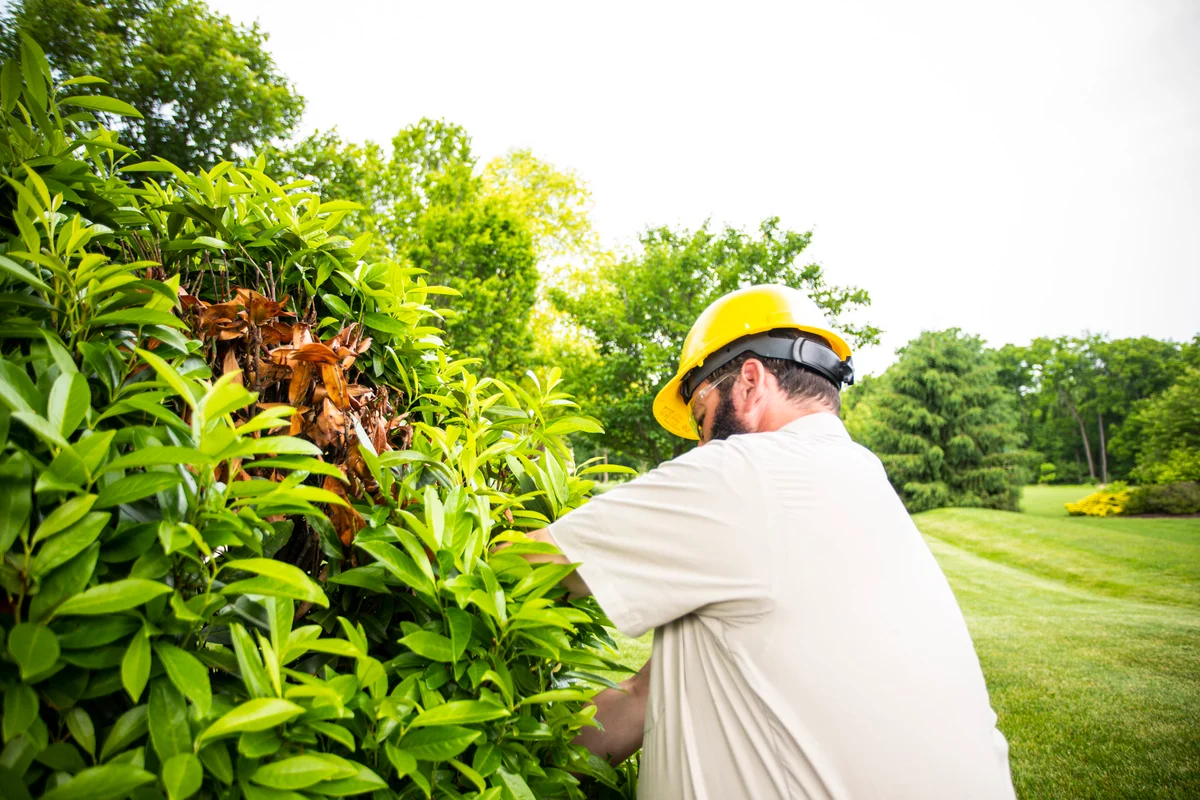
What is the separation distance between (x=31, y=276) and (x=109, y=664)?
62 centimetres

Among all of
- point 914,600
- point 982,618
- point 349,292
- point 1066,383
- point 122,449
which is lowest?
point 982,618

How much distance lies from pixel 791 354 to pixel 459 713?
65.0 inches

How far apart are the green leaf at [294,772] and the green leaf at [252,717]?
0.06m

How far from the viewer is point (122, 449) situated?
1.08m

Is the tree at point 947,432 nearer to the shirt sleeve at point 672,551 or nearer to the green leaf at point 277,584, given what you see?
the shirt sleeve at point 672,551

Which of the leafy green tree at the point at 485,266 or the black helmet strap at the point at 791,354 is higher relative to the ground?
the leafy green tree at the point at 485,266

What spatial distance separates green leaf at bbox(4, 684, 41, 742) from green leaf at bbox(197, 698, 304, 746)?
198 millimetres

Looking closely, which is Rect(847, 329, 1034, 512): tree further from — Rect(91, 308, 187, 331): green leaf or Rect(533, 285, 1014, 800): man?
Rect(91, 308, 187, 331): green leaf

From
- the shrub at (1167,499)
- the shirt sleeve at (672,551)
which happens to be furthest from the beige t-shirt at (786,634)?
the shrub at (1167,499)

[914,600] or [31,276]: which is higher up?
[31,276]

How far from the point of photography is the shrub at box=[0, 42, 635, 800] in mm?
869

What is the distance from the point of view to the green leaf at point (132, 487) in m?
0.90

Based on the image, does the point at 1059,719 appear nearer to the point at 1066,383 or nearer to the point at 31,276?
the point at 31,276

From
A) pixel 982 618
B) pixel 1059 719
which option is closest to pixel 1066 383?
pixel 982 618
